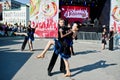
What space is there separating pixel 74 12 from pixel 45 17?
4.33m

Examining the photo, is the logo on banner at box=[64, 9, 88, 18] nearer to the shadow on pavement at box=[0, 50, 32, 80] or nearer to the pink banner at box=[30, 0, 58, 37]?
the pink banner at box=[30, 0, 58, 37]

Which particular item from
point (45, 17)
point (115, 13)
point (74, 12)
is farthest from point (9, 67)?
point (74, 12)

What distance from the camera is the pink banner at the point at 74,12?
38906 mm

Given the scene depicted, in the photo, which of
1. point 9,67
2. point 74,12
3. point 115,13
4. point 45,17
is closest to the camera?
point 9,67

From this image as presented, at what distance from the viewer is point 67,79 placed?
1043cm

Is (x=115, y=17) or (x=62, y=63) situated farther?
(x=115, y=17)

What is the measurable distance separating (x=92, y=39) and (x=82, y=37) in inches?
41.7

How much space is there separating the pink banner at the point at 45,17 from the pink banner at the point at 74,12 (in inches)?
111

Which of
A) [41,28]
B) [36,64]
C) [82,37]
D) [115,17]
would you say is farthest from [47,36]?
[36,64]

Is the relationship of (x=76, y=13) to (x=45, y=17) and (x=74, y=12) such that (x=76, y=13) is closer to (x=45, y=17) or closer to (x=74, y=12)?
(x=74, y=12)

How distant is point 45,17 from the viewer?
3597 centimetres

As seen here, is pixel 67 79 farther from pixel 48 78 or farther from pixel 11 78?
pixel 11 78

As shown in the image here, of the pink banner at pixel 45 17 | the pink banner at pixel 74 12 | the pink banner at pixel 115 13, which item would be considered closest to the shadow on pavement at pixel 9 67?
the pink banner at pixel 45 17

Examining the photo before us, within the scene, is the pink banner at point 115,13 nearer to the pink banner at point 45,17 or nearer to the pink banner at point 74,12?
the pink banner at point 74,12
